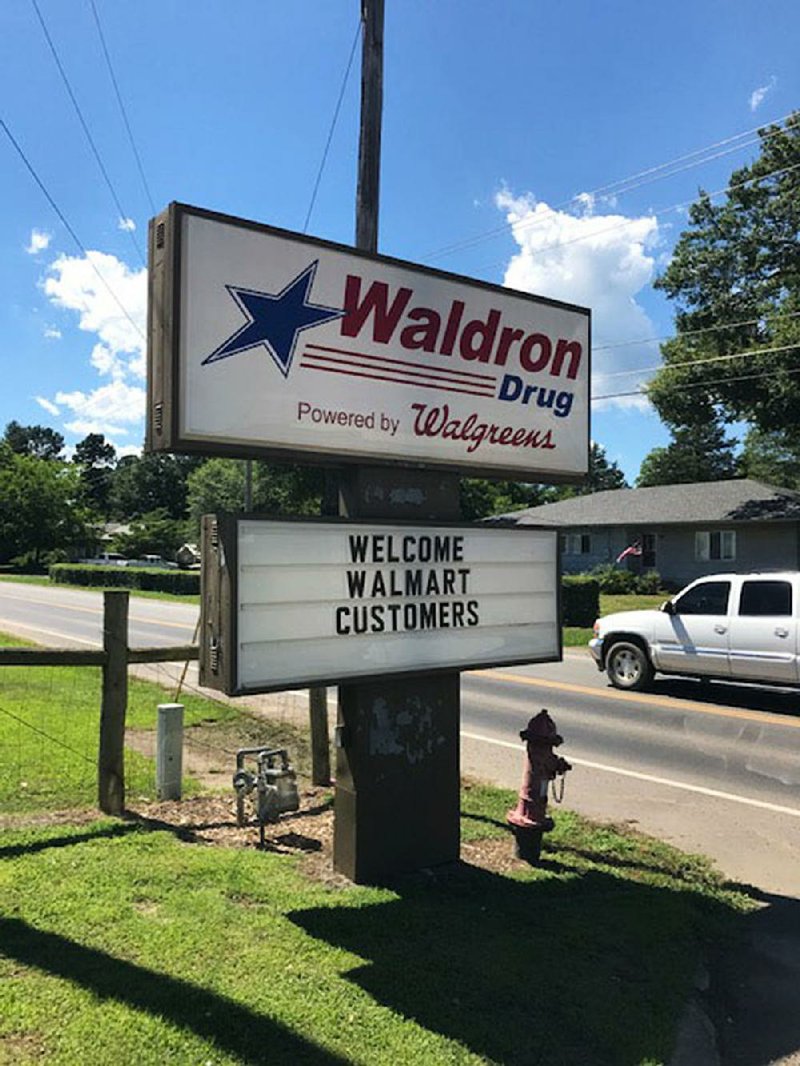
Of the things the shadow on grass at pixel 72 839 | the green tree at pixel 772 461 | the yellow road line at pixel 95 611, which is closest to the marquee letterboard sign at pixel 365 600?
the shadow on grass at pixel 72 839

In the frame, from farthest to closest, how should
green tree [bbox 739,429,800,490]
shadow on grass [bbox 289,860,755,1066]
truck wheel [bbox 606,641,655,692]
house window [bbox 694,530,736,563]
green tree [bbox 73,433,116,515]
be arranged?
green tree [bbox 73,433,116,515] → green tree [bbox 739,429,800,490] → house window [bbox 694,530,736,563] → truck wheel [bbox 606,641,655,692] → shadow on grass [bbox 289,860,755,1066]

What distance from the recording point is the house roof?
34062 mm

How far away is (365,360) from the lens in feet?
17.3

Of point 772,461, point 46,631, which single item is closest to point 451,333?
point 46,631

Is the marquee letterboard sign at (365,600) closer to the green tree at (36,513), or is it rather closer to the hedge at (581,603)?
the hedge at (581,603)

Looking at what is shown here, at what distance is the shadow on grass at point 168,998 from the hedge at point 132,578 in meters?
37.2

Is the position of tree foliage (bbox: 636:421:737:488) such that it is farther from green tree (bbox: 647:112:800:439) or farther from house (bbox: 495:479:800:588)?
green tree (bbox: 647:112:800:439)

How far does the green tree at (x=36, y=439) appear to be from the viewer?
15600cm

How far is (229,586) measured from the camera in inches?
180

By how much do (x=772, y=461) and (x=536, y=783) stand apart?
6729cm

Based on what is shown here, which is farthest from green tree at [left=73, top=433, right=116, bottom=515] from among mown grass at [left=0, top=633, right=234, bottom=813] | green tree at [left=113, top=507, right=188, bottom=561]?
mown grass at [left=0, top=633, right=234, bottom=813]

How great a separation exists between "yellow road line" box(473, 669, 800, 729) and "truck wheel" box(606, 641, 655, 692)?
0.27m

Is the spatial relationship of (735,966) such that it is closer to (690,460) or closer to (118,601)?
(118,601)

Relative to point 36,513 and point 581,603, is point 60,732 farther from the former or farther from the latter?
point 36,513
